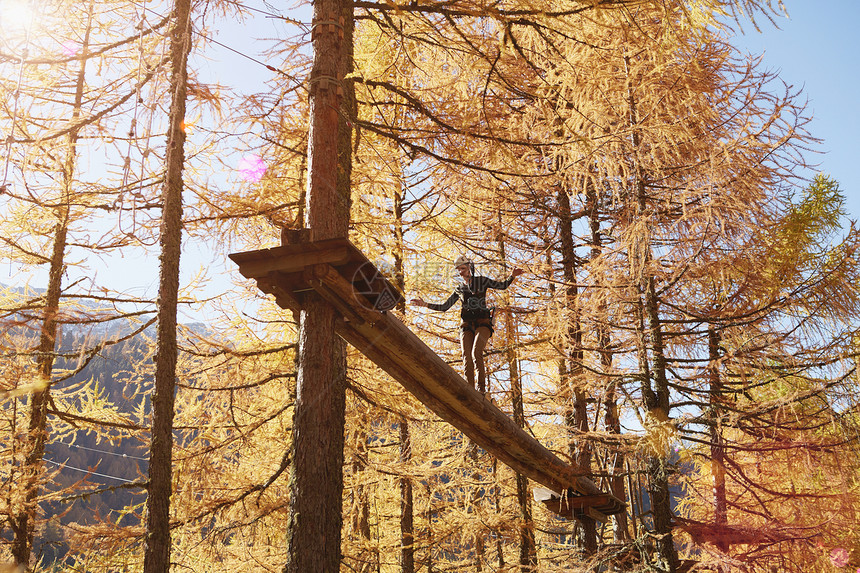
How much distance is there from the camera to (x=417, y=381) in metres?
5.46

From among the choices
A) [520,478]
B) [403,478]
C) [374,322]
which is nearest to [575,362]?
[520,478]

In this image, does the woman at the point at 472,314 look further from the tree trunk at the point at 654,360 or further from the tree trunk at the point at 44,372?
the tree trunk at the point at 44,372

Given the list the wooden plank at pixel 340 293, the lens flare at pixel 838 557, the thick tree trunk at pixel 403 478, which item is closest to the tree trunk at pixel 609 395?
the thick tree trunk at pixel 403 478

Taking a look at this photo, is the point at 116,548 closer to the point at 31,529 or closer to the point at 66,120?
the point at 31,529

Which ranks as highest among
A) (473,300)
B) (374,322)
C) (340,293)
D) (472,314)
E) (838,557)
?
(473,300)

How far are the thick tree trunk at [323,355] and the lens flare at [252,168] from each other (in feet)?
10.7

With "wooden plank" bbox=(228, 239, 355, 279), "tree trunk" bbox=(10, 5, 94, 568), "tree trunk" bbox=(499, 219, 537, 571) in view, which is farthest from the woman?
"tree trunk" bbox=(10, 5, 94, 568)

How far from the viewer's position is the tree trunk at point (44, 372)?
8.36 m

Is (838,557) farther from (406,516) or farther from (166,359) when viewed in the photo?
(166,359)

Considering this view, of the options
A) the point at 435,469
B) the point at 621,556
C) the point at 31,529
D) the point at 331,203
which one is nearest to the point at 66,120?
the point at 331,203

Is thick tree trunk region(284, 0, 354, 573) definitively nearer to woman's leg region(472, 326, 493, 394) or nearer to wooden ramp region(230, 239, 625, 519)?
wooden ramp region(230, 239, 625, 519)

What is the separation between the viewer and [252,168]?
8578mm

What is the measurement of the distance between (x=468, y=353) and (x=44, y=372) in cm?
750

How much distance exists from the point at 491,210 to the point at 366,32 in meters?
4.36
